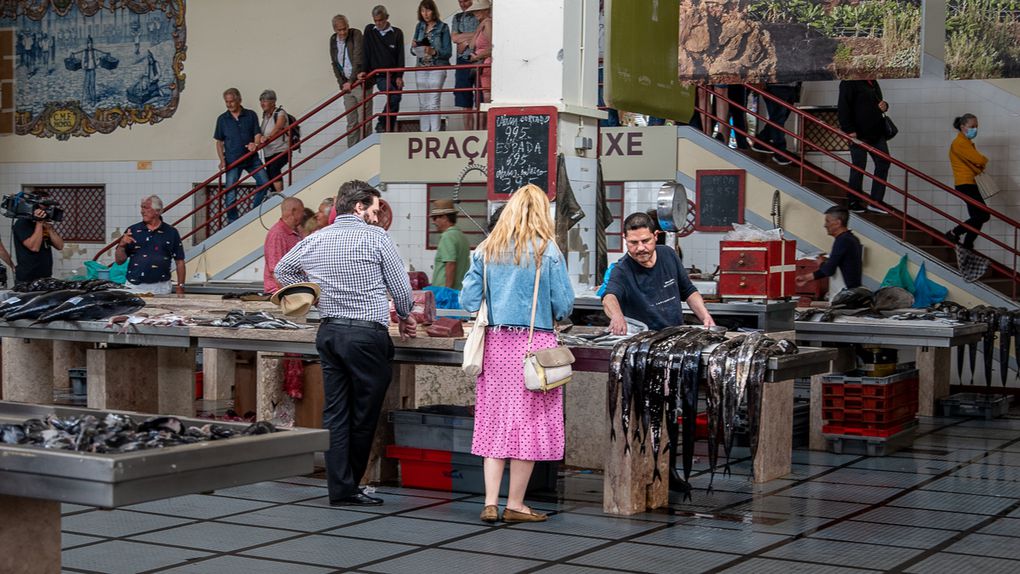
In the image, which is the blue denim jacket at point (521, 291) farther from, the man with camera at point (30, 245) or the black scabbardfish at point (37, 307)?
the man with camera at point (30, 245)

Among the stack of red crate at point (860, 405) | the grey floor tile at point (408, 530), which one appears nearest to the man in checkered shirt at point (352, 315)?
the grey floor tile at point (408, 530)

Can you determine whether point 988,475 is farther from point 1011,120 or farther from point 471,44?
point 471,44

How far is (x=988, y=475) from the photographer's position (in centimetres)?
881

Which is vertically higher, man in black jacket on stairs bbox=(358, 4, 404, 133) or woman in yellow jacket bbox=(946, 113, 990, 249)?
man in black jacket on stairs bbox=(358, 4, 404, 133)

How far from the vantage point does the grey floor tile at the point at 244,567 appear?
5909 millimetres

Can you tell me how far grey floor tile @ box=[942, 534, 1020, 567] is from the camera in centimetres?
647

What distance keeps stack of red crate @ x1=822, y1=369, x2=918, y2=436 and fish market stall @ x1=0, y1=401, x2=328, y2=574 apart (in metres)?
6.10

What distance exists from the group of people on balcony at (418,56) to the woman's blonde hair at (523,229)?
8.82m

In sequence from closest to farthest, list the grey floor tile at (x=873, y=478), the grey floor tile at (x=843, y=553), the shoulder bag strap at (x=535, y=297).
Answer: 1. the grey floor tile at (x=843, y=553)
2. the shoulder bag strap at (x=535, y=297)
3. the grey floor tile at (x=873, y=478)

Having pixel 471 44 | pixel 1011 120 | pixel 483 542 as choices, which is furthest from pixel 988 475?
pixel 471 44

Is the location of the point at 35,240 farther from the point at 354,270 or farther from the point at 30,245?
the point at 354,270

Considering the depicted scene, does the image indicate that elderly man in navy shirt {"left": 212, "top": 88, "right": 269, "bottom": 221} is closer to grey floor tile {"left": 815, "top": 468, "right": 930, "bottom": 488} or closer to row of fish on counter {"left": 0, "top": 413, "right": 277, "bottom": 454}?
grey floor tile {"left": 815, "top": 468, "right": 930, "bottom": 488}

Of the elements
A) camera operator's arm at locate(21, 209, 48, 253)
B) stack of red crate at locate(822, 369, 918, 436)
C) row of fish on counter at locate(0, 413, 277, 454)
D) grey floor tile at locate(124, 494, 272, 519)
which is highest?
camera operator's arm at locate(21, 209, 48, 253)

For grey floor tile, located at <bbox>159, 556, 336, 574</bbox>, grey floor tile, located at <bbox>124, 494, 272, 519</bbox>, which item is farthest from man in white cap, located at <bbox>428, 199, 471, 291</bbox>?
grey floor tile, located at <bbox>159, 556, 336, 574</bbox>
